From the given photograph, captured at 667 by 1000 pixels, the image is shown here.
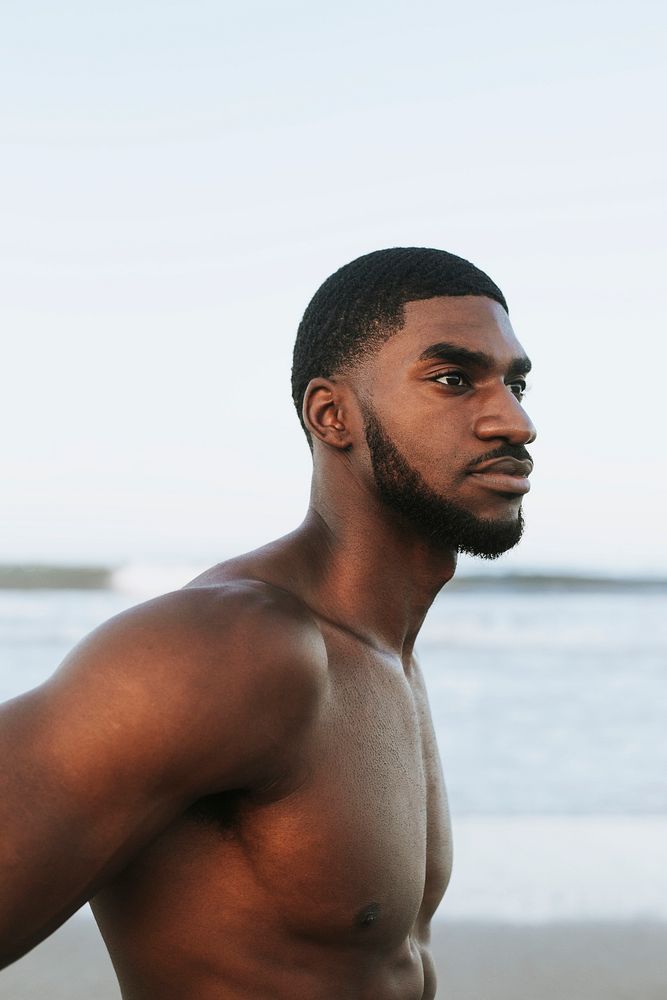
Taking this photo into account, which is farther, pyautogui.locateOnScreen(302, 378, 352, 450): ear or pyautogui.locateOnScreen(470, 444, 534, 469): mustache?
pyautogui.locateOnScreen(302, 378, 352, 450): ear

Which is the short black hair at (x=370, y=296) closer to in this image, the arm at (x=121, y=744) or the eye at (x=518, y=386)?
the eye at (x=518, y=386)

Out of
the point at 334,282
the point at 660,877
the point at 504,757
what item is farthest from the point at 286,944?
the point at 504,757

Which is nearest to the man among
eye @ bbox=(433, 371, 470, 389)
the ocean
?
eye @ bbox=(433, 371, 470, 389)

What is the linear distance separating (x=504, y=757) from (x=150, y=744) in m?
5.39

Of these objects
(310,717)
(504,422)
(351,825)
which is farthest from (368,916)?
(504,422)

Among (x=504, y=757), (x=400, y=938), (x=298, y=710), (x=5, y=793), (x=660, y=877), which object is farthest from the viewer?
(x=504, y=757)

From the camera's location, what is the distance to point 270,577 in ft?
5.41

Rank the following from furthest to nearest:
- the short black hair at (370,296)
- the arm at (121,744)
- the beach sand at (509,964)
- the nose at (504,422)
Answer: the beach sand at (509,964), the short black hair at (370,296), the nose at (504,422), the arm at (121,744)

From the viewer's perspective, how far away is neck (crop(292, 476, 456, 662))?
69.9 inches

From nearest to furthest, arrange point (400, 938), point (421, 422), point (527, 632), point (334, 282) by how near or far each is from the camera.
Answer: point (400, 938) < point (421, 422) < point (334, 282) < point (527, 632)

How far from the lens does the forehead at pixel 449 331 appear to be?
1783mm

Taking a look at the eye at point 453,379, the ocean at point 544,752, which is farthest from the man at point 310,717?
the ocean at point 544,752

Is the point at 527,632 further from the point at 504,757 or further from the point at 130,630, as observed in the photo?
the point at 130,630

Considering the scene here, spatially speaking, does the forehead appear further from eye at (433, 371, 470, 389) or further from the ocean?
the ocean
